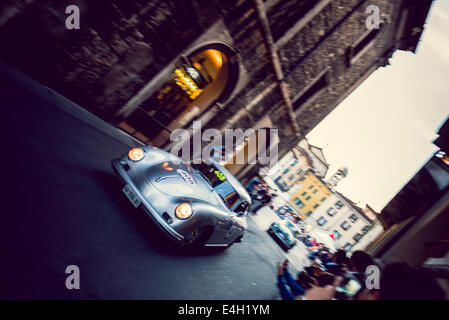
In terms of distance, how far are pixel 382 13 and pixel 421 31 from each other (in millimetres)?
2782

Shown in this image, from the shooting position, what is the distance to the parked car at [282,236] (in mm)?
10179

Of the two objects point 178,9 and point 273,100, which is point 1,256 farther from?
point 273,100

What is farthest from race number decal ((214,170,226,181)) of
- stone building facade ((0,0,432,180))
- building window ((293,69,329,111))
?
building window ((293,69,329,111))

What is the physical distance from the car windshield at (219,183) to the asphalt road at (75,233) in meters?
1.31

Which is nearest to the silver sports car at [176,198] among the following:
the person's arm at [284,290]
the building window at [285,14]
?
the person's arm at [284,290]

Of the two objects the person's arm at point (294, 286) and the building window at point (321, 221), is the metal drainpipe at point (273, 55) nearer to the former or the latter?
the person's arm at point (294, 286)

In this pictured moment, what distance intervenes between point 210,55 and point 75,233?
856cm

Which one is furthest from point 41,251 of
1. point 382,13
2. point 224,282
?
point 382,13

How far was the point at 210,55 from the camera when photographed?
9516 mm

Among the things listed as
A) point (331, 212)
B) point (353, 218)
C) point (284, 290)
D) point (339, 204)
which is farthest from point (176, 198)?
point (353, 218)

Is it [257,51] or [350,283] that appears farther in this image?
[257,51]

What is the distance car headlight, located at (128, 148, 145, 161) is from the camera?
411 cm

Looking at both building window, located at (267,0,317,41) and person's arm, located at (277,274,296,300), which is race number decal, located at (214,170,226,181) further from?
building window, located at (267,0,317,41)

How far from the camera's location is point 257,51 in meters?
9.18
